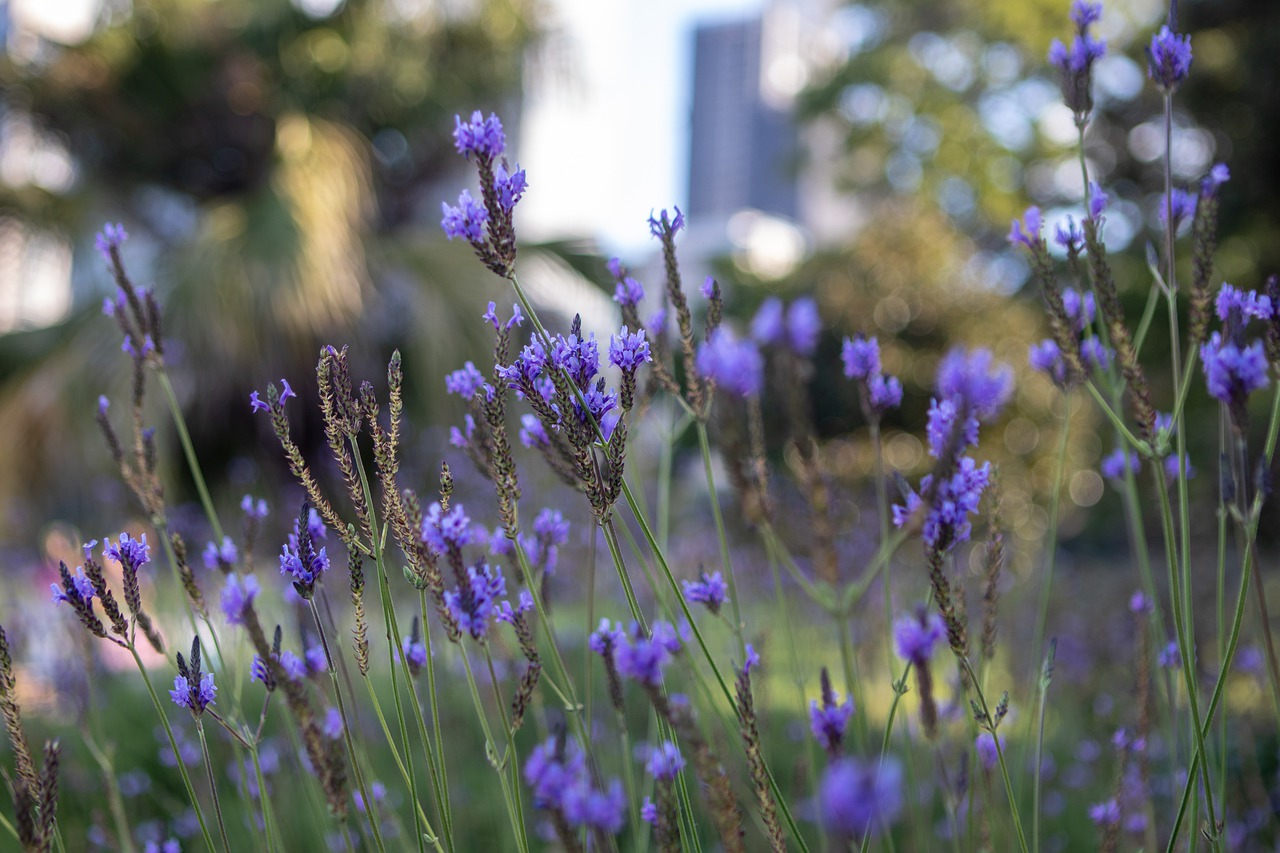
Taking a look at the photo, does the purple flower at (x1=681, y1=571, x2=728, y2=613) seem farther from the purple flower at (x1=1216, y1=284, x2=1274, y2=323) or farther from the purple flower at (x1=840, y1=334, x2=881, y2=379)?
the purple flower at (x1=1216, y1=284, x2=1274, y2=323)

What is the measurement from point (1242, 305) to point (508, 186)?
82cm

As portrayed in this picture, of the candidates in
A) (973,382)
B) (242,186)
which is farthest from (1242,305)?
(242,186)

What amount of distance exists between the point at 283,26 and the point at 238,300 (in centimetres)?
437

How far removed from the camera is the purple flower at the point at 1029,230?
113cm

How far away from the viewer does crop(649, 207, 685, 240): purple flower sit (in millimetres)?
1101

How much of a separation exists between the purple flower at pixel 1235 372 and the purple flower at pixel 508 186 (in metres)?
0.69

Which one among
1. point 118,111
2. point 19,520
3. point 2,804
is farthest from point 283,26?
point 2,804

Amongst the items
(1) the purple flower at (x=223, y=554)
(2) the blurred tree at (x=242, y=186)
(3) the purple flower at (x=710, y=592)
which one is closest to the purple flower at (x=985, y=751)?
(3) the purple flower at (x=710, y=592)

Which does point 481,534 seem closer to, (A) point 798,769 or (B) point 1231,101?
(A) point 798,769

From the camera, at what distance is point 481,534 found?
1.54 meters

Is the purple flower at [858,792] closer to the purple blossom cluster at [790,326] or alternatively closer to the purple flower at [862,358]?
the purple blossom cluster at [790,326]

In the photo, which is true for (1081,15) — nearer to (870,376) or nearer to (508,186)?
(870,376)

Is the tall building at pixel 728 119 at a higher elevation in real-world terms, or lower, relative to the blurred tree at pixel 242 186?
higher

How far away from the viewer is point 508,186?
924mm
